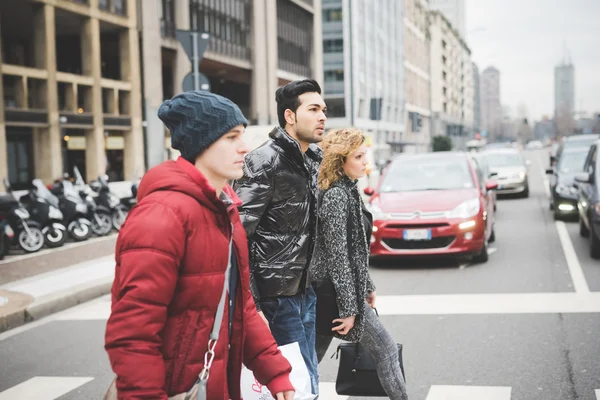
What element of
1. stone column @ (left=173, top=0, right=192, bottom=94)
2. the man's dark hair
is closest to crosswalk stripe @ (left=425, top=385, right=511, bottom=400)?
the man's dark hair

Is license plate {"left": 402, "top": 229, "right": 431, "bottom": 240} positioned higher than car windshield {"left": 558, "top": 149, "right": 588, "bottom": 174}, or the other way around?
car windshield {"left": 558, "top": 149, "right": 588, "bottom": 174}

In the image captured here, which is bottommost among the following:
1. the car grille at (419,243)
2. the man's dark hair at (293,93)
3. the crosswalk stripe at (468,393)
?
the crosswalk stripe at (468,393)

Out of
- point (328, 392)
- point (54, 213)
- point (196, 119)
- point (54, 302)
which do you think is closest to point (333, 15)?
point (54, 213)

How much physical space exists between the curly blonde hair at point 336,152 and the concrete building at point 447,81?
10149 centimetres

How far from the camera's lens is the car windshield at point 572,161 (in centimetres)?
1724

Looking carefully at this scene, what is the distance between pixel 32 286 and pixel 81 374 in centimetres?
415

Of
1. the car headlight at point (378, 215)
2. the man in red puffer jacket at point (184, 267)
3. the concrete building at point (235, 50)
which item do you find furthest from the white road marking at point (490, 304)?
Answer: the concrete building at point (235, 50)

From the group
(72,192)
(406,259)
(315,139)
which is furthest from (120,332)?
(72,192)

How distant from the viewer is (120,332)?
2.04m

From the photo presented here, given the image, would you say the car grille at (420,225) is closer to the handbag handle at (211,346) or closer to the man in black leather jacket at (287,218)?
the man in black leather jacket at (287,218)

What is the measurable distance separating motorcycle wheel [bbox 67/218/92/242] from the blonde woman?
11886mm

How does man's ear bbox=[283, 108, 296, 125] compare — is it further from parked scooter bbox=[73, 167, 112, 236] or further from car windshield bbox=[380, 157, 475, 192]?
parked scooter bbox=[73, 167, 112, 236]

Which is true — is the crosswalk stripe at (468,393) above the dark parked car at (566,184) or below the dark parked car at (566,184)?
below

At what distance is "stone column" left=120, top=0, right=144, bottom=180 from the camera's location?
28422mm
